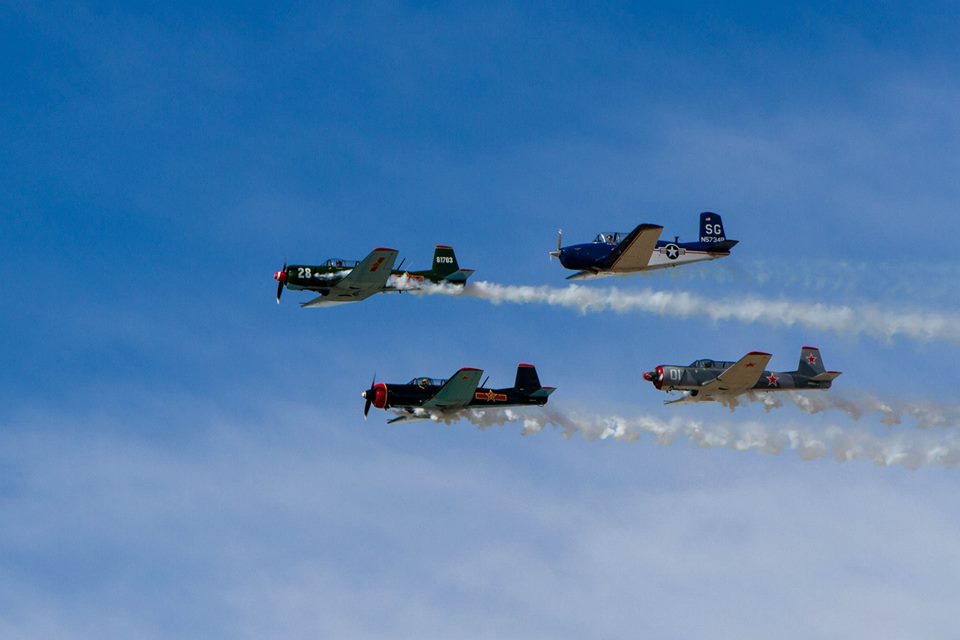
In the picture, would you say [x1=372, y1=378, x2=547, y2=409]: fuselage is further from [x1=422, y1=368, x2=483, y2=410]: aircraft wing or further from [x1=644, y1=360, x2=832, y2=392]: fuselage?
[x1=644, y1=360, x2=832, y2=392]: fuselage

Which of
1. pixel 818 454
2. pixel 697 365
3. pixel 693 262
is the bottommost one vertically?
pixel 818 454

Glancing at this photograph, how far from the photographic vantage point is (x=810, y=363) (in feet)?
225

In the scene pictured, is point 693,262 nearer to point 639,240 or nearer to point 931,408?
point 639,240

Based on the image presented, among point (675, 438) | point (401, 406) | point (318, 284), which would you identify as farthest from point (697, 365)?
point (318, 284)

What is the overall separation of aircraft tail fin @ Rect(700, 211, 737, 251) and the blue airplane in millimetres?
1084

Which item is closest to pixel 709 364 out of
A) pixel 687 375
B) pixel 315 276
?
pixel 687 375

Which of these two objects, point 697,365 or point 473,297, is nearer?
point 697,365

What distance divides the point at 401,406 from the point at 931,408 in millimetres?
24603

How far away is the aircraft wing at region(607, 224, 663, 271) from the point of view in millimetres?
66375

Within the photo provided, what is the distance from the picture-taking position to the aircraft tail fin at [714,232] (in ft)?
230

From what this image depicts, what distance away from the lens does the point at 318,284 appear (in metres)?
68.4

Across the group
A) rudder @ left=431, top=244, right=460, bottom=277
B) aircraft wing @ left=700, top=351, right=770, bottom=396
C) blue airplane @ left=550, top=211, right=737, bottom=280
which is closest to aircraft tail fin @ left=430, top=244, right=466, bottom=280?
rudder @ left=431, top=244, right=460, bottom=277

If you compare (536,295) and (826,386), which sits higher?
(536,295)

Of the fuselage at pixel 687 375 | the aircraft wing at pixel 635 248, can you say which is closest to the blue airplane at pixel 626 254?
the aircraft wing at pixel 635 248
